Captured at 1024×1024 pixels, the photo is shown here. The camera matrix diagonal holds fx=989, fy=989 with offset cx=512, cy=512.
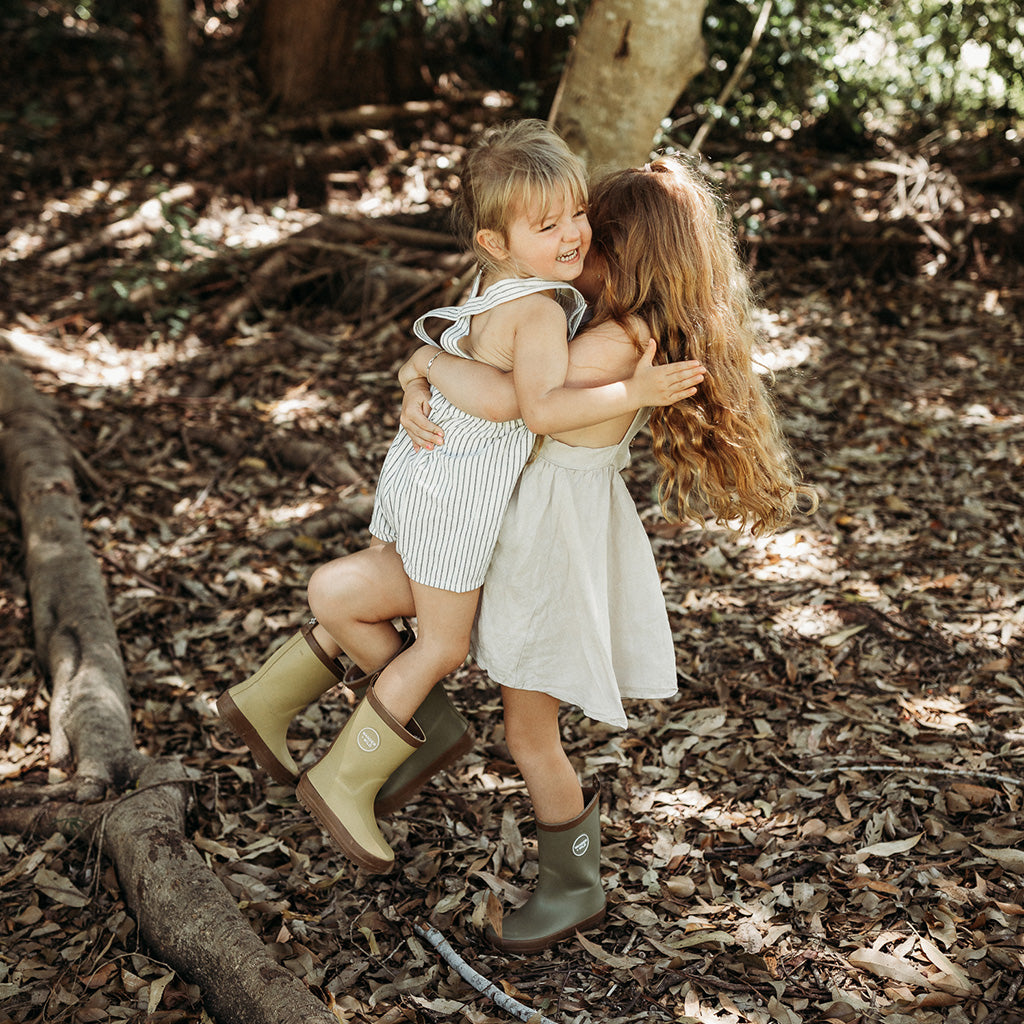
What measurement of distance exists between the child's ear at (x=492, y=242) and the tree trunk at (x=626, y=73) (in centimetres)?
222

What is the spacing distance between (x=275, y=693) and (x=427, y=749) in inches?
14.9

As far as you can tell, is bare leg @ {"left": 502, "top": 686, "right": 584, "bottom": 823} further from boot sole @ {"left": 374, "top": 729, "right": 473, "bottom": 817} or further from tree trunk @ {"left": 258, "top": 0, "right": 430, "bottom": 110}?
tree trunk @ {"left": 258, "top": 0, "right": 430, "bottom": 110}

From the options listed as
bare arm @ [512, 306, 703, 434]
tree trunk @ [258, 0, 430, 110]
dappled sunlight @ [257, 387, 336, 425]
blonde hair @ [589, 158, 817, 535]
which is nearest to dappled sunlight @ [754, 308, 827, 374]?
dappled sunlight @ [257, 387, 336, 425]

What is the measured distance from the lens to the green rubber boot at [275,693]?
230 centimetres

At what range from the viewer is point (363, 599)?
221cm

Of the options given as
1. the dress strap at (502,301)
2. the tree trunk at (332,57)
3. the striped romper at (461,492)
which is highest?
the tree trunk at (332,57)

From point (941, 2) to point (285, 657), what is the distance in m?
6.80

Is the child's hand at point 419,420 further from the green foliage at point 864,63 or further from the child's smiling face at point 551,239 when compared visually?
the green foliage at point 864,63

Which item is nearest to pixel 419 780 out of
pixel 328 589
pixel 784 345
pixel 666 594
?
pixel 328 589

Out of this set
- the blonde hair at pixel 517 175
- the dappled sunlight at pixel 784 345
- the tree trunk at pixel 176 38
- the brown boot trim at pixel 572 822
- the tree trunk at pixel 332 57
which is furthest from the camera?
the tree trunk at pixel 176 38

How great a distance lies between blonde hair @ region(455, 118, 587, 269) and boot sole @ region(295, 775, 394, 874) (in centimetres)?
125

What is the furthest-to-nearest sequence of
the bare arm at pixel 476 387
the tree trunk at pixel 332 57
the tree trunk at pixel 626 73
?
the tree trunk at pixel 332 57
the tree trunk at pixel 626 73
the bare arm at pixel 476 387

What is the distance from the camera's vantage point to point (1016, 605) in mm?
3426

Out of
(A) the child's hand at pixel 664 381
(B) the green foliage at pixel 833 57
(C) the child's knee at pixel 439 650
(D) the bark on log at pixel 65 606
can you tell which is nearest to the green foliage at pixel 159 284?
(D) the bark on log at pixel 65 606
